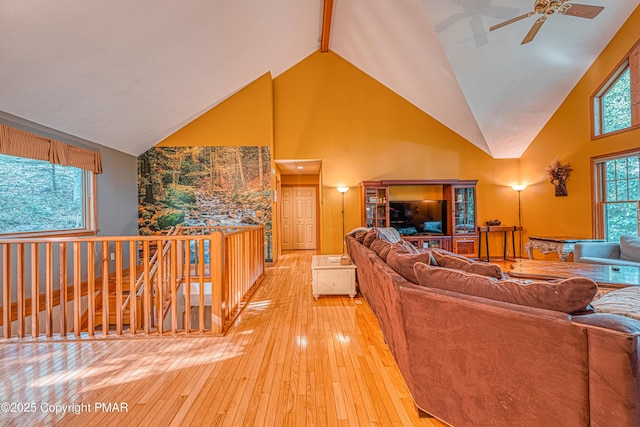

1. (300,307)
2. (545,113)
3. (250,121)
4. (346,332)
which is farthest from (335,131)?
(346,332)

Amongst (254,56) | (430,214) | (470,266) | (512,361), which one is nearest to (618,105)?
(430,214)

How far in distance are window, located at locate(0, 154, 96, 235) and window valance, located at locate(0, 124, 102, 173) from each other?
0.60 ft

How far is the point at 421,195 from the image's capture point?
6.94 meters

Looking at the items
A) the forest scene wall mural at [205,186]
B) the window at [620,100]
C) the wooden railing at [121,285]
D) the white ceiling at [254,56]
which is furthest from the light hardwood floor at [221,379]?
the window at [620,100]

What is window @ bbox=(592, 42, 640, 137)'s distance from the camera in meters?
4.32

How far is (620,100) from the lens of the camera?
15.2 ft

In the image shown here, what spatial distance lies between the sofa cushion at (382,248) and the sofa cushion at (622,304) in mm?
1431

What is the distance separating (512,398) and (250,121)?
20.6 feet

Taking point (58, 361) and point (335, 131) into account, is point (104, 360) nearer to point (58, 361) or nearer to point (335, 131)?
point (58, 361)

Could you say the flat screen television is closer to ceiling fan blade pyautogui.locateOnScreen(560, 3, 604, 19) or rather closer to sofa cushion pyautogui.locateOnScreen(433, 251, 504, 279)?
→ ceiling fan blade pyautogui.locateOnScreen(560, 3, 604, 19)

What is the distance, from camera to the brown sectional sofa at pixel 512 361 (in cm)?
106

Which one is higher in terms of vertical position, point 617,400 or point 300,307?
point 617,400

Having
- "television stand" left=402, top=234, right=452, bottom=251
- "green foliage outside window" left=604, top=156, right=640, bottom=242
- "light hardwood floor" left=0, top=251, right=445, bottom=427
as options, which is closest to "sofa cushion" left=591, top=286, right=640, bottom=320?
"light hardwood floor" left=0, top=251, right=445, bottom=427

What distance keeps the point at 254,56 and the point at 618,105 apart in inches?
239
